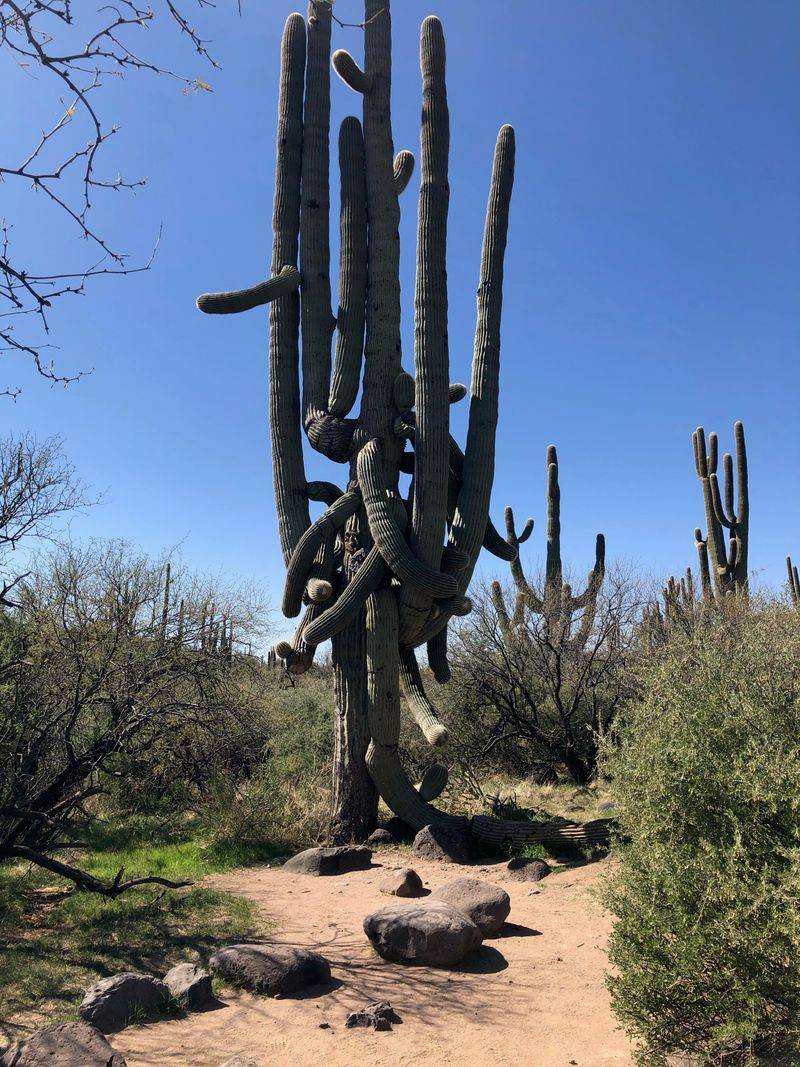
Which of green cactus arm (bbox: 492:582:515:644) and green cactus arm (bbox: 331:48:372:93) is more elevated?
green cactus arm (bbox: 331:48:372:93)

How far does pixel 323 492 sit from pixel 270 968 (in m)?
5.81

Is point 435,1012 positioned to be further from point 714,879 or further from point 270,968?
point 714,879

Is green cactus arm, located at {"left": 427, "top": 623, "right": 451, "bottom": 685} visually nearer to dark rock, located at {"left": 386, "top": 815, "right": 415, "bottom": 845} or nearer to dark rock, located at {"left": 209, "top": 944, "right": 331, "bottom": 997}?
dark rock, located at {"left": 386, "top": 815, "right": 415, "bottom": 845}

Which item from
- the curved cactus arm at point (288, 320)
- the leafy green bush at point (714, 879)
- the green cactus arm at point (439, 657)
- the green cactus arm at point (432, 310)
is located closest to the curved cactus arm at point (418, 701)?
the green cactus arm at point (439, 657)

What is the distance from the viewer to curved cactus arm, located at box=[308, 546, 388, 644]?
8.38m

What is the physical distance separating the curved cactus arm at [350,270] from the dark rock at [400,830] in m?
4.97

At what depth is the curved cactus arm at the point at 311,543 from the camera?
8734 millimetres

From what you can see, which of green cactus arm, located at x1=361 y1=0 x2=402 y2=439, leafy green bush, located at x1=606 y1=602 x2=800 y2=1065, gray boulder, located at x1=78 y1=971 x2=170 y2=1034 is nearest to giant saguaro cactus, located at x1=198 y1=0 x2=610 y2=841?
green cactus arm, located at x1=361 y1=0 x2=402 y2=439

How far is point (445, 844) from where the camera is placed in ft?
26.6

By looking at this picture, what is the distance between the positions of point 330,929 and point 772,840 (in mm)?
3735

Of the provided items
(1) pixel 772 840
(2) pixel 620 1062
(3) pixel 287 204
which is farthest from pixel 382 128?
(2) pixel 620 1062

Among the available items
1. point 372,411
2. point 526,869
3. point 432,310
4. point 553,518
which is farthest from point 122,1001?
point 553,518

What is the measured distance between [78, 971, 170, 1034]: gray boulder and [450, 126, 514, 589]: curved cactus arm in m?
5.60

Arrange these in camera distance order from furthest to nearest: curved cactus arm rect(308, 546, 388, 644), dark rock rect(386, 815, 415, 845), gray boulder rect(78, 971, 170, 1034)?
dark rock rect(386, 815, 415, 845), curved cactus arm rect(308, 546, 388, 644), gray boulder rect(78, 971, 170, 1034)
